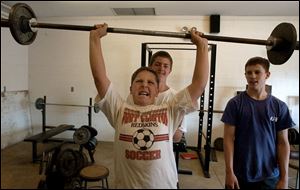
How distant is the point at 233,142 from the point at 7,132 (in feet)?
6.66

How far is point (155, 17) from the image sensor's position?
2170 millimetres

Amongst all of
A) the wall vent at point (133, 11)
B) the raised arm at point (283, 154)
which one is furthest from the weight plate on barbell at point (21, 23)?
the wall vent at point (133, 11)

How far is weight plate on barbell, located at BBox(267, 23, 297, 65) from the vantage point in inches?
25.3

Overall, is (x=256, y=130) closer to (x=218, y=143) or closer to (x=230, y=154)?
Answer: (x=230, y=154)

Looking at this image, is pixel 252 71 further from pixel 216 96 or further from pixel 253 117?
pixel 216 96

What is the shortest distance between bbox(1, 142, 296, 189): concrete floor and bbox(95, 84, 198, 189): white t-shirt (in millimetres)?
164

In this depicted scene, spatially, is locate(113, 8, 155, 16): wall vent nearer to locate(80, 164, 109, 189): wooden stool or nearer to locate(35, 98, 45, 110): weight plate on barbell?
locate(35, 98, 45, 110): weight plate on barbell

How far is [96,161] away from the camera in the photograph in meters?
1.53

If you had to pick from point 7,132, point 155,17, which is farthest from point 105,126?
point 155,17

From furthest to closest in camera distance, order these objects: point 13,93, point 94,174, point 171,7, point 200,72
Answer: point 13,93, point 171,7, point 94,174, point 200,72

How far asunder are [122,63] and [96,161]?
1113mm

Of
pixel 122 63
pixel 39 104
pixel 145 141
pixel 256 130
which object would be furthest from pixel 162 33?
pixel 39 104

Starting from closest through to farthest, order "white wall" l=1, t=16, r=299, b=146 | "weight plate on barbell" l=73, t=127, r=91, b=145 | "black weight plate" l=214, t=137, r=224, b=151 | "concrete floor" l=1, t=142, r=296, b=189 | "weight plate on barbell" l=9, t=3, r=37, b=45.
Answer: "weight plate on barbell" l=9, t=3, r=37, b=45
"concrete floor" l=1, t=142, r=296, b=189
"weight plate on barbell" l=73, t=127, r=91, b=145
"white wall" l=1, t=16, r=299, b=146
"black weight plate" l=214, t=137, r=224, b=151

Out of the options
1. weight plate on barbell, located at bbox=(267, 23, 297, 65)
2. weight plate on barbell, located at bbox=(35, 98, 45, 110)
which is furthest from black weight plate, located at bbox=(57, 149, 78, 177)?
weight plate on barbell, located at bbox=(35, 98, 45, 110)
